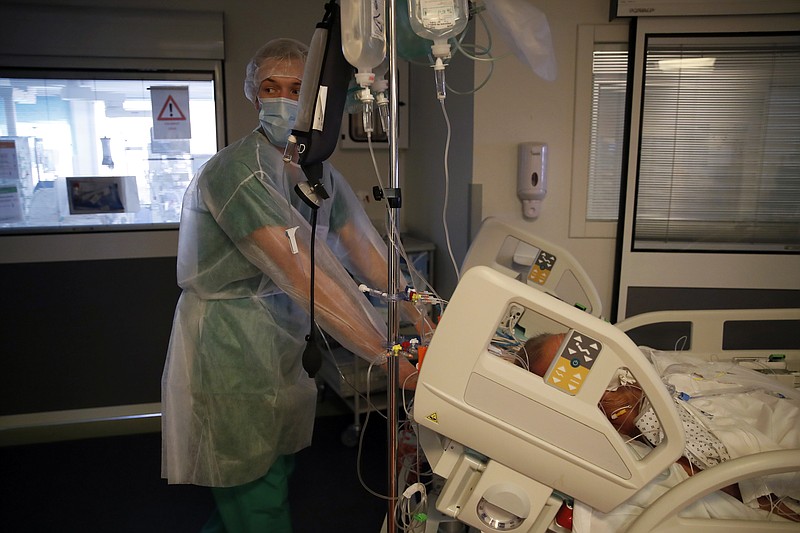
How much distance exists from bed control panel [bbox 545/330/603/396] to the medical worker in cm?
51

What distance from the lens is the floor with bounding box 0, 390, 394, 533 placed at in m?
2.36

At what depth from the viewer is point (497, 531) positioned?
1191 millimetres

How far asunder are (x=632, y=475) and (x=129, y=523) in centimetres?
206

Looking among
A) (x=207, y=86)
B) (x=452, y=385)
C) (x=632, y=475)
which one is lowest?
(x=632, y=475)

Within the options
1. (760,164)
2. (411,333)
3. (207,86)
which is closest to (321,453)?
(411,333)

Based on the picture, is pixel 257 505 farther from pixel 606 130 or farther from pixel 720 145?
pixel 720 145

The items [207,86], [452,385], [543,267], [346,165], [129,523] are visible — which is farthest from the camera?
[346,165]

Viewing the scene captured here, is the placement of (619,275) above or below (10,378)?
above

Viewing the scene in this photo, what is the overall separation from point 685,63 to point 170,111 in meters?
2.42

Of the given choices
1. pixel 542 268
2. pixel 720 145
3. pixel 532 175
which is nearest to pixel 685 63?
pixel 720 145

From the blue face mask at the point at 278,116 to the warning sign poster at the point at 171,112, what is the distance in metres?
1.70

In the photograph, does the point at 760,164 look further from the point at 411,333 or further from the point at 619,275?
the point at 411,333

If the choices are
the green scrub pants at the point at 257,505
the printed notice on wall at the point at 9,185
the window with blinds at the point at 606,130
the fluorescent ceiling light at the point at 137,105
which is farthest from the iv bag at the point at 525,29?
the printed notice on wall at the point at 9,185

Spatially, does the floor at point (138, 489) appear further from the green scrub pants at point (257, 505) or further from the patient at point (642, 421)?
the patient at point (642, 421)
